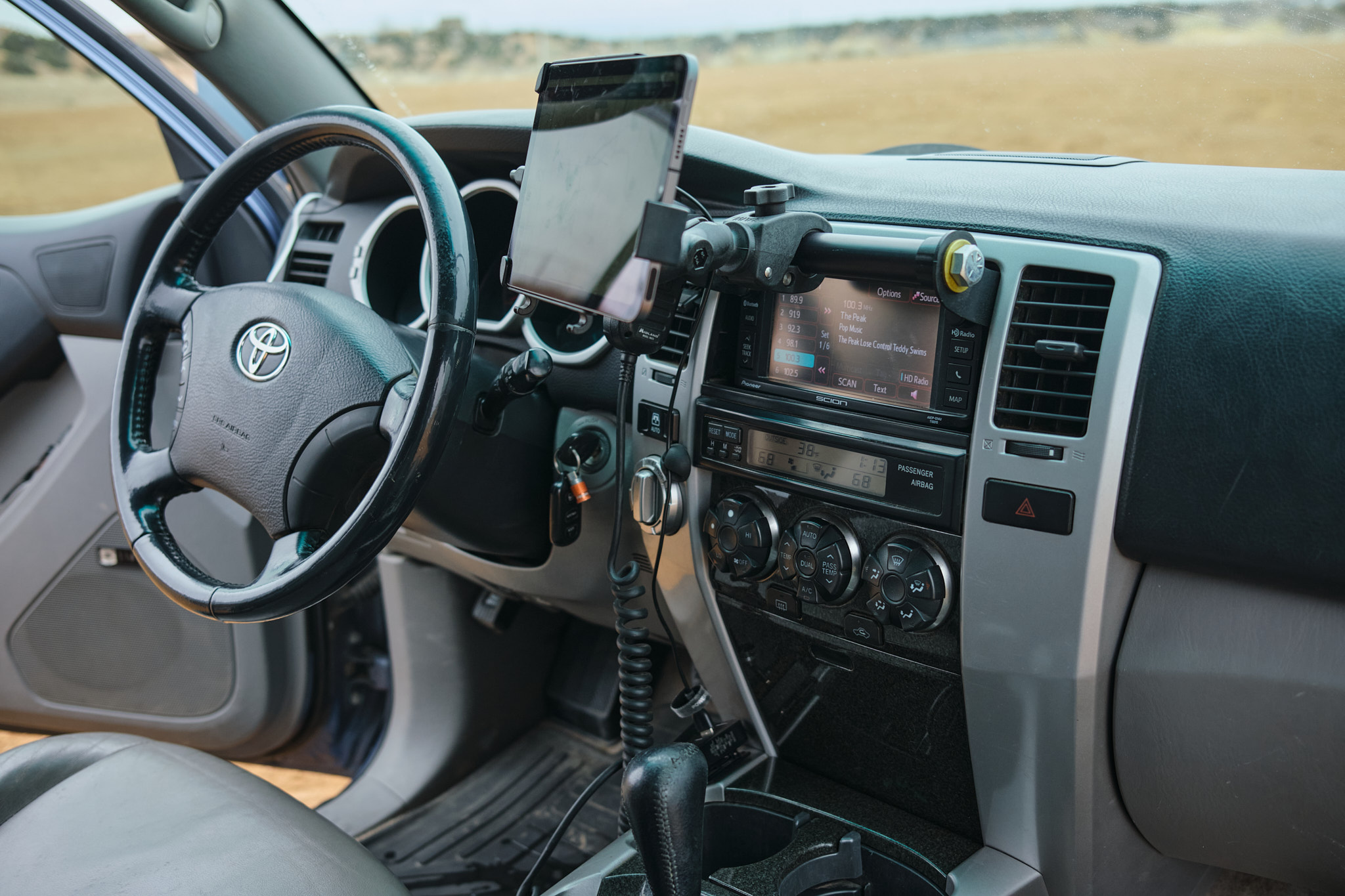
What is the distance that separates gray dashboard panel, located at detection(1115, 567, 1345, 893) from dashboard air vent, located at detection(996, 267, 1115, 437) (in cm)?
20

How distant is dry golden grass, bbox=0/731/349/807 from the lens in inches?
82.1

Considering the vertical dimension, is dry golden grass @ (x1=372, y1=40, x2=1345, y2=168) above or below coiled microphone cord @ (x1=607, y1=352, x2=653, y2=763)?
above

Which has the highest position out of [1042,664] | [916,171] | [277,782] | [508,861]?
[916,171]

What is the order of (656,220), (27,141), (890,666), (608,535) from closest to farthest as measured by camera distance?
(656,220), (890,666), (608,535), (27,141)

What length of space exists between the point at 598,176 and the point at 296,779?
1.71 metres

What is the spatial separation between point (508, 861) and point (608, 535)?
27.0 inches

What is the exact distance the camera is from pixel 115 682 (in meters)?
2.03

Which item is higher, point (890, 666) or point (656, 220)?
point (656, 220)

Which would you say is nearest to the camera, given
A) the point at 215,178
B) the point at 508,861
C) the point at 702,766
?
the point at 702,766

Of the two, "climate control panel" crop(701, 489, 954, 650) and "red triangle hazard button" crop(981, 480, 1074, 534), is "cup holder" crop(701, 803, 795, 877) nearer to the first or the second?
"climate control panel" crop(701, 489, 954, 650)

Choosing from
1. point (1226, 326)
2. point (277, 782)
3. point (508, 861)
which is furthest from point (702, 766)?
point (277, 782)

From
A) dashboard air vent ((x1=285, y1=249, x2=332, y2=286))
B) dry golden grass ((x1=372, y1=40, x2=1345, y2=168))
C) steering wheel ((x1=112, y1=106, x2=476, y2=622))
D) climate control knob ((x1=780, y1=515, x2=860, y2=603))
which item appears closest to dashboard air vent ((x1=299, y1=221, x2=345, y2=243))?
dashboard air vent ((x1=285, y1=249, x2=332, y2=286))

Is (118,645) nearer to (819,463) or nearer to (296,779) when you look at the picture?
(296,779)

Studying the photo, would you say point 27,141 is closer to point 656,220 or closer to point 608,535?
point 608,535
